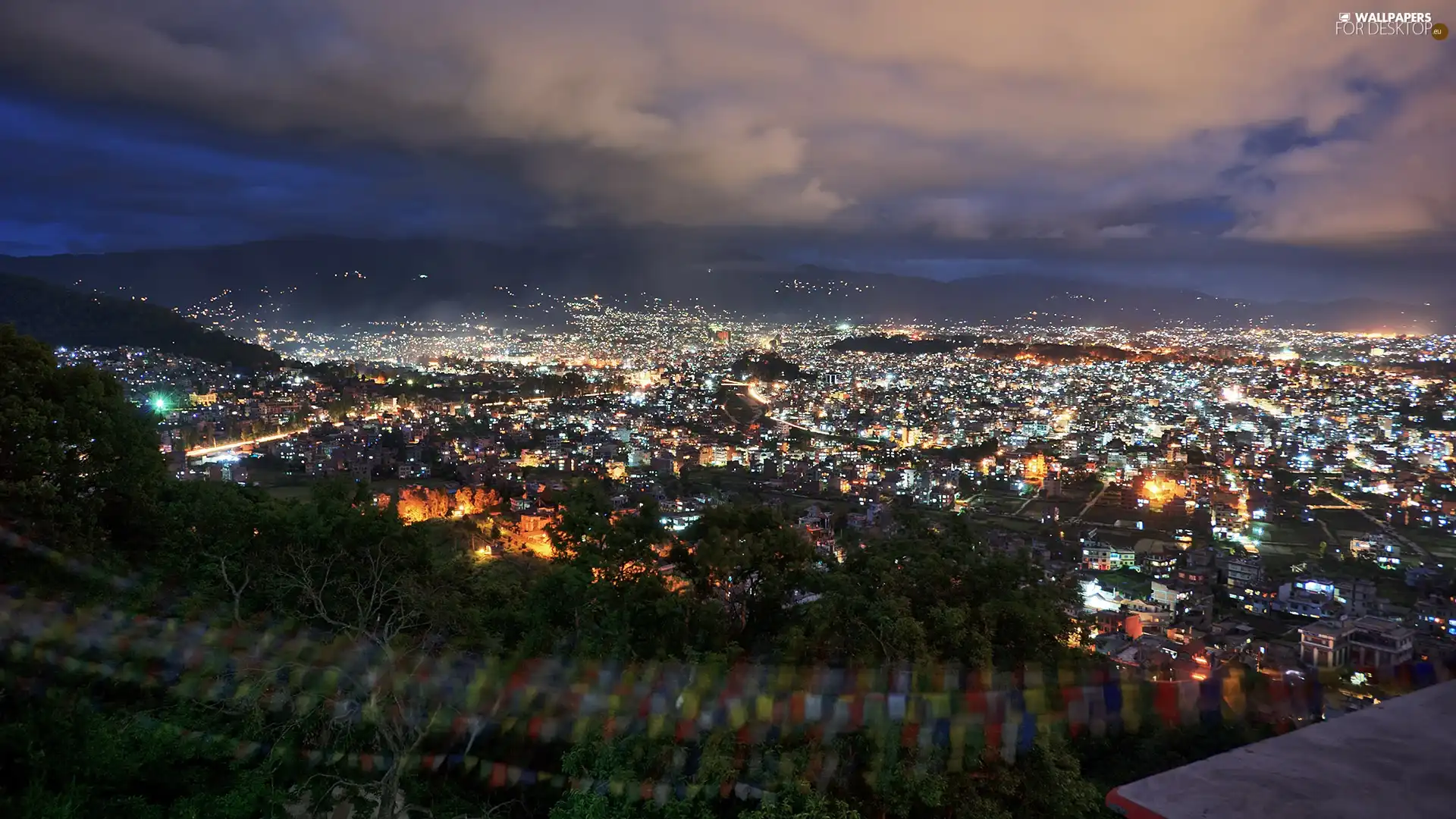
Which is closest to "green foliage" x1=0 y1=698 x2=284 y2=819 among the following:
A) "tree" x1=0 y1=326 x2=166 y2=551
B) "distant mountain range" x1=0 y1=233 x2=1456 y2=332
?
"tree" x1=0 y1=326 x2=166 y2=551

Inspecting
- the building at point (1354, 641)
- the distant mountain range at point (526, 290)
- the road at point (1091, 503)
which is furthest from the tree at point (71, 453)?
the distant mountain range at point (526, 290)

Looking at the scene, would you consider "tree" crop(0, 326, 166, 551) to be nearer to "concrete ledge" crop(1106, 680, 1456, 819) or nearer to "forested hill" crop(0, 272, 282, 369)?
"concrete ledge" crop(1106, 680, 1456, 819)

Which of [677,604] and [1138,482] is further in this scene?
[1138,482]

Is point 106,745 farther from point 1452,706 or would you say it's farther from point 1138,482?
point 1138,482

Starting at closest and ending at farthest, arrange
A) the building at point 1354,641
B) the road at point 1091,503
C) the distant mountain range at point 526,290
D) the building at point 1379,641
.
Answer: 1. the building at point 1379,641
2. the building at point 1354,641
3. the road at point 1091,503
4. the distant mountain range at point 526,290

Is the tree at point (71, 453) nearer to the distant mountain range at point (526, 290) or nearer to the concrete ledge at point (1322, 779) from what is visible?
the concrete ledge at point (1322, 779)

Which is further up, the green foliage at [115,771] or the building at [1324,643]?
the green foliage at [115,771]

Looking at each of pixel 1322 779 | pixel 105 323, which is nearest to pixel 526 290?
pixel 105 323

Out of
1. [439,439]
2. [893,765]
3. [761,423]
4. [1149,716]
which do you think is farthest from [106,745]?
[761,423]
